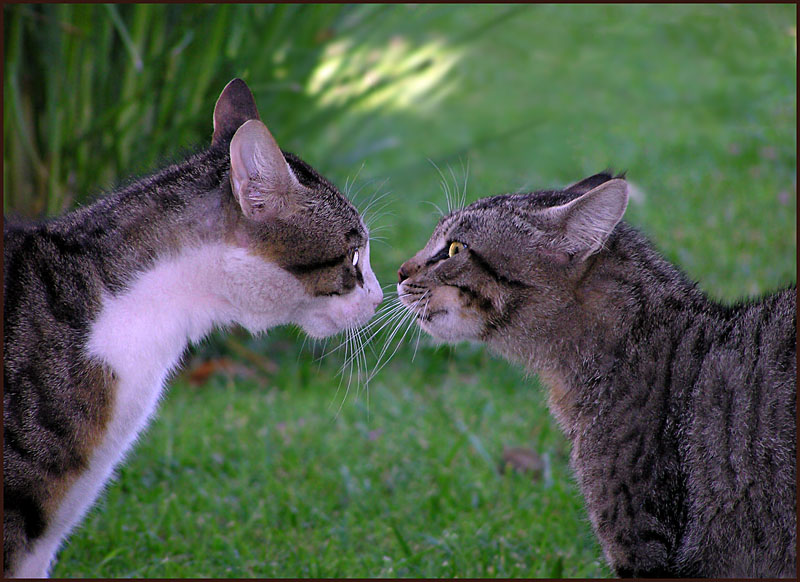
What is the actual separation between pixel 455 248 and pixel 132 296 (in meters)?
1.17

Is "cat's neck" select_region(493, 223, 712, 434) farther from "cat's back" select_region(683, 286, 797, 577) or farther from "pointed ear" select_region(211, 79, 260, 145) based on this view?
"pointed ear" select_region(211, 79, 260, 145)

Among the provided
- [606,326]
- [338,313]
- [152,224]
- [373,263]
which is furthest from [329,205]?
[373,263]

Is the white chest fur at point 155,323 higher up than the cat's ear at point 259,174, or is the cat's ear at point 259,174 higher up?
the cat's ear at point 259,174

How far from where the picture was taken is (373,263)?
5.82 meters

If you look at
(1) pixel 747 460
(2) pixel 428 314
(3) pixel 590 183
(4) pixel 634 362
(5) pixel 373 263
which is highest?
(3) pixel 590 183

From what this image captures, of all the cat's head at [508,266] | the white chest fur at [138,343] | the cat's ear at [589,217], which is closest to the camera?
the white chest fur at [138,343]

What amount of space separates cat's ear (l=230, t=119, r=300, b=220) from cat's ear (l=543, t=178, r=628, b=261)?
3.04ft

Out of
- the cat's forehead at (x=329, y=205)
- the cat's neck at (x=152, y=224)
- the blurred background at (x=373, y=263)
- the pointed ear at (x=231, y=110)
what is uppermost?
the pointed ear at (x=231, y=110)

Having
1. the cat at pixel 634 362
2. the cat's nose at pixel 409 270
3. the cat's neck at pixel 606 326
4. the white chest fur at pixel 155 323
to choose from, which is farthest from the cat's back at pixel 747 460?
the white chest fur at pixel 155 323

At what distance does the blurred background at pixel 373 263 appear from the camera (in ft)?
12.4

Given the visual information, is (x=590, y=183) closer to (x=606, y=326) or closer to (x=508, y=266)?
(x=508, y=266)

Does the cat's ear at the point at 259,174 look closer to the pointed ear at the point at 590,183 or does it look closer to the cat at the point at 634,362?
the cat at the point at 634,362

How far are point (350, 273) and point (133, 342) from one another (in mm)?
794

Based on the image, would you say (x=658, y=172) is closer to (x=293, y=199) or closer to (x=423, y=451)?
(x=423, y=451)
